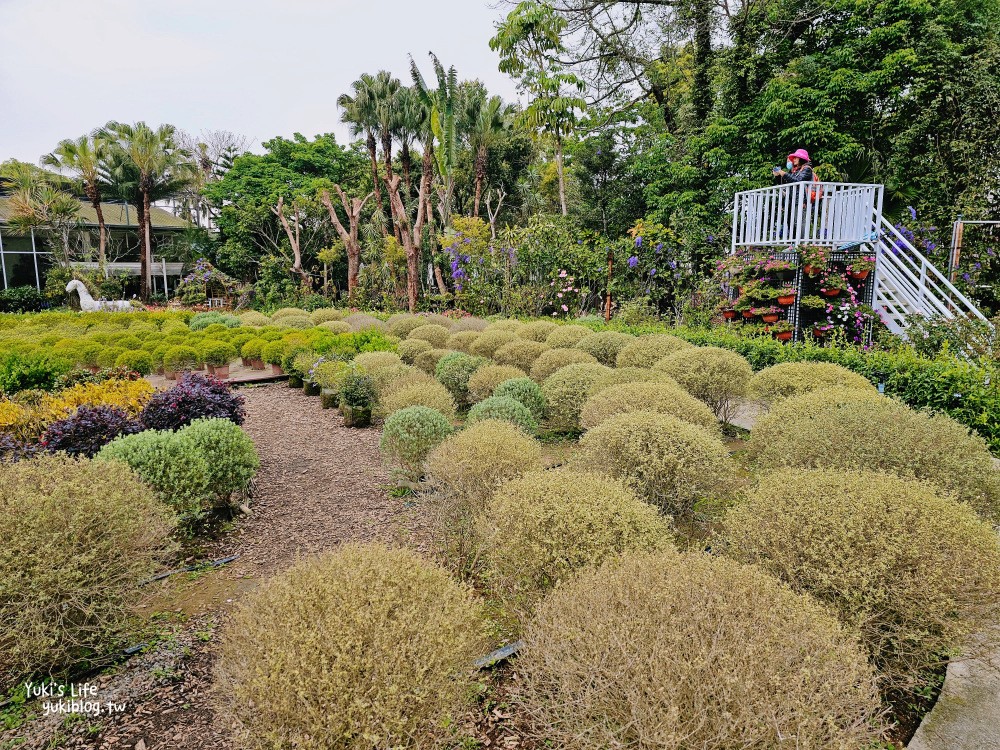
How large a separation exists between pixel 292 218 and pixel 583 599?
28919mm

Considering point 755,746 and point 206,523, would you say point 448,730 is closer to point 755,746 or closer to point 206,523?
point 755,746

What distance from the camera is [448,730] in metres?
1.85

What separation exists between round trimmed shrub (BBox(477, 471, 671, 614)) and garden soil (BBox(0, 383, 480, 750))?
0.98 meters

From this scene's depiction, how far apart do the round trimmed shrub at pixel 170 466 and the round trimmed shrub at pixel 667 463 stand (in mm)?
2793

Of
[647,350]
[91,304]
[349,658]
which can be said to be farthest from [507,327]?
[91,304]

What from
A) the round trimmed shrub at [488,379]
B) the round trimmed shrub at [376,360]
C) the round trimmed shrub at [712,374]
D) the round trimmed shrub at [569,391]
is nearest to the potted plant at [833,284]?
the round trimmed shrub at [712,374]

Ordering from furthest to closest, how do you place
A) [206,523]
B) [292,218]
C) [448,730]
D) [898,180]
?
1. [292,218]
2. [898,180]
3. [206,523]
4. [448,730]

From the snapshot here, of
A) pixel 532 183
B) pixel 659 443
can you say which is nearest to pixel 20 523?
pixel 659 443

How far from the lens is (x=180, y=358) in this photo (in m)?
10.8

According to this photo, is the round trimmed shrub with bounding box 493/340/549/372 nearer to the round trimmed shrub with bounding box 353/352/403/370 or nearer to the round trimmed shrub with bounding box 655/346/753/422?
the round trimmed shrub with bounding box 353/352/403/370

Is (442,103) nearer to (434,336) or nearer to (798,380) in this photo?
(434,336)

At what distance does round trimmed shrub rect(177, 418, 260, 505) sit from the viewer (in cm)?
441

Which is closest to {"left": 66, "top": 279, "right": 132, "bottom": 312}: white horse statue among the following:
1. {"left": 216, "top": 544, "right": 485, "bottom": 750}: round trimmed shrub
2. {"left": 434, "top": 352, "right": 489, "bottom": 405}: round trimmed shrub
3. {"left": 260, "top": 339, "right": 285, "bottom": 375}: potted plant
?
{"left": 260, "top": 339, "right": 285, "bottom": 375}: potted plant

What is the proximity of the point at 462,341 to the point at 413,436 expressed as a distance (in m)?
5.32
